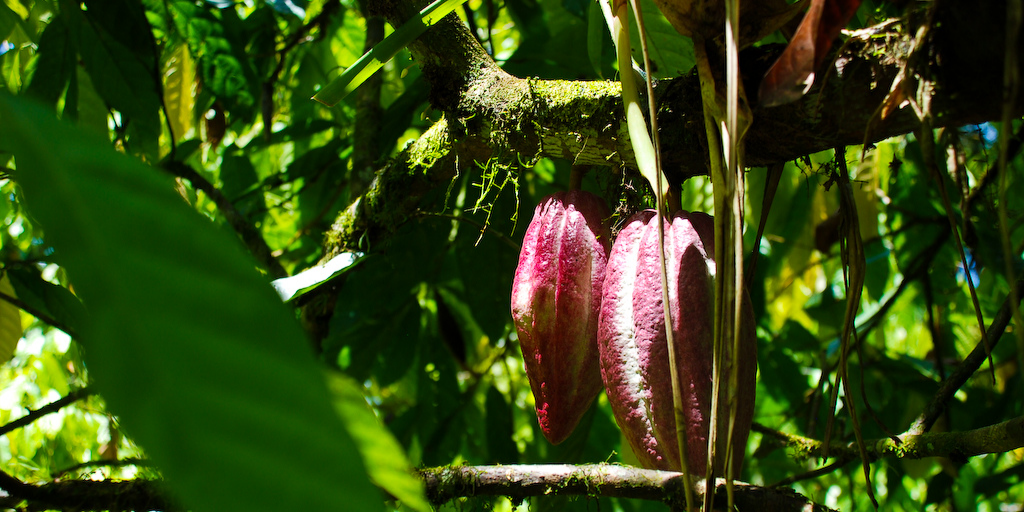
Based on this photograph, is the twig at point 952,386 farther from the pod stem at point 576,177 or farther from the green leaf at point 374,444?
the green leaf at point 374,444

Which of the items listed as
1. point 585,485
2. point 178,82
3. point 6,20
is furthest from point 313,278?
point 178,82

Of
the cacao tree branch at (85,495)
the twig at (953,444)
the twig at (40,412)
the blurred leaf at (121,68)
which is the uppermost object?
the blurred leaf at (121,68)

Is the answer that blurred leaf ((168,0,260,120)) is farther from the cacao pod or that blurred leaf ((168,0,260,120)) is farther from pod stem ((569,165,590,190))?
the cacao pod

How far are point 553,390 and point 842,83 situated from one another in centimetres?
36

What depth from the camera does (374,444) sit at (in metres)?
0.40

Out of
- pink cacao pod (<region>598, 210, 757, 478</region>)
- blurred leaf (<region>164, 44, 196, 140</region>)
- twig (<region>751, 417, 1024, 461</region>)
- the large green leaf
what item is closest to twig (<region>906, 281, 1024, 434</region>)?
twig (<region>751, 417, 1024, 461</region>)

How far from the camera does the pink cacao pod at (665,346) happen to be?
550 mm

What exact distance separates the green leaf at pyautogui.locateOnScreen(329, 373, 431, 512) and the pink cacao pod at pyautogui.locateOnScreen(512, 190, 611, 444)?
0.86 ft

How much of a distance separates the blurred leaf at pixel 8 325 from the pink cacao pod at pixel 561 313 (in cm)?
108

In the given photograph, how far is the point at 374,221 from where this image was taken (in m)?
0.97

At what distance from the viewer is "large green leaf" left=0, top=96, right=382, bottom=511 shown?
0.23 metres

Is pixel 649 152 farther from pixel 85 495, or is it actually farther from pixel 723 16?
pixel 85 495

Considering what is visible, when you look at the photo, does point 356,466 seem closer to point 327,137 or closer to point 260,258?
point 260,258

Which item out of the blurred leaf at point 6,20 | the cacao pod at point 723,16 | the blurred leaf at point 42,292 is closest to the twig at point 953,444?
the cacao pod at point 723,16
